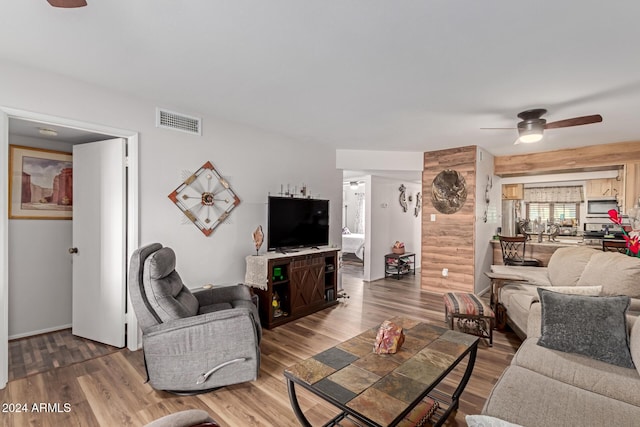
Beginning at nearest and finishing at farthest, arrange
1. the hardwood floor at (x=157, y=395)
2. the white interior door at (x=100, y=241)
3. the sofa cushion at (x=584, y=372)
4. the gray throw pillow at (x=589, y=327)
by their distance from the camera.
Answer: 1. the sofa cushion at (x=584, y=372)
2. the gray throw pillow at (x=589, y=327)
3. the hardwood floor at (x=157, y=395)
4. the white interior door at (x=100, y=241)

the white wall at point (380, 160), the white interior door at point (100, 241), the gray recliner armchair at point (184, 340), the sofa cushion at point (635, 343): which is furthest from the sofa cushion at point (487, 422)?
the white wall at point (380, 160)

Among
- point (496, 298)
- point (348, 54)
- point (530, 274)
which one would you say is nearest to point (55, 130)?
point (348, 54)

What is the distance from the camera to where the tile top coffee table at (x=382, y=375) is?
1470 mm

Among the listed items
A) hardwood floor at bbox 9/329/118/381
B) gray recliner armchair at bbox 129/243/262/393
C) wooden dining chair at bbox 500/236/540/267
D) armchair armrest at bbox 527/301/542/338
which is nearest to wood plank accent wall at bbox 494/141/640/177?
wooden dining chair at bbox 500/236/540/267

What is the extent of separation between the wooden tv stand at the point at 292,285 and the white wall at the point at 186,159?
0.47 m

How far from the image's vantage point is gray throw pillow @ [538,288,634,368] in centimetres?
190

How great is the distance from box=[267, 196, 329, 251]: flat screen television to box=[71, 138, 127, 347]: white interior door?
5.31ft

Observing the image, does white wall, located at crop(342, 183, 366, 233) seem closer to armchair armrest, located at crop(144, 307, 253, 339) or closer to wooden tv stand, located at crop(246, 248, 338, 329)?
wooden tv stand, located at crop(246, 248, 338, 329)

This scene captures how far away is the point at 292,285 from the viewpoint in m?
3.95

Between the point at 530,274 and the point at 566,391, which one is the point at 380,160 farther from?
the point at 566,391

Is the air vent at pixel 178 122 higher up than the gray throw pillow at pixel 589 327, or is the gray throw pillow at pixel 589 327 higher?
the air vent at pixel 178 122

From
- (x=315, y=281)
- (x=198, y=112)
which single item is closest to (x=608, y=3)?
(x=198, y=112)

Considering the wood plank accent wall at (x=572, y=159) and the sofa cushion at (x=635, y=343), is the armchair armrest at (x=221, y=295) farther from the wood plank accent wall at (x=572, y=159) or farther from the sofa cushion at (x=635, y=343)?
the wood plank accent wall at (x=572, y=159)

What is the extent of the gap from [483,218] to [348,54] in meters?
4.33
